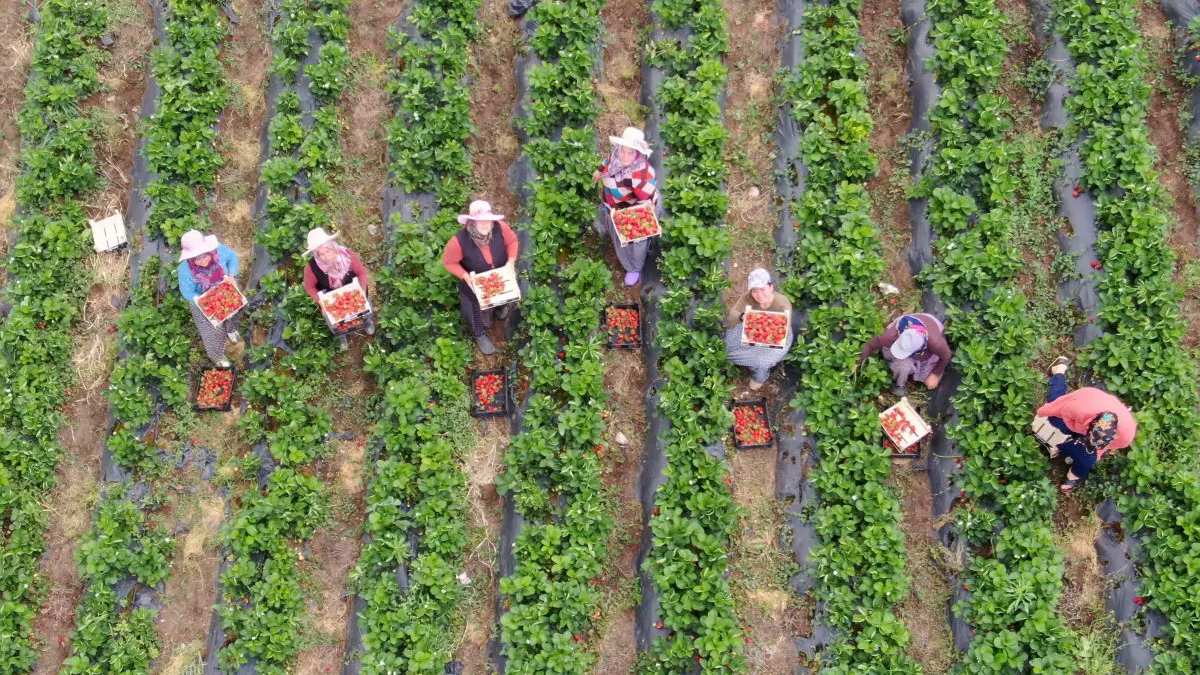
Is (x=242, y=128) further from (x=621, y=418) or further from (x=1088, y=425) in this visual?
(x=1088, y=425)

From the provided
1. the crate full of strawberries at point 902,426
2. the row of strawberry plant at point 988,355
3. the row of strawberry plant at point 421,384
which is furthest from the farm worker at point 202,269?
the row of strawberry plant at point 988,355

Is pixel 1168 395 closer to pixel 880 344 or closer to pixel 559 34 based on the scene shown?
pixel 880 344

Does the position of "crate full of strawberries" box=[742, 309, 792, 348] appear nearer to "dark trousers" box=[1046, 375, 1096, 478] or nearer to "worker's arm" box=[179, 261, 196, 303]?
"dark trousers" box=[1046, 375, 1096, 478]

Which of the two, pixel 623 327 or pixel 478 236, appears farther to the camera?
pixel 623 327

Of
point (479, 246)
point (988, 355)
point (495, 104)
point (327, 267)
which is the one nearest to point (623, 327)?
point (479, 246)

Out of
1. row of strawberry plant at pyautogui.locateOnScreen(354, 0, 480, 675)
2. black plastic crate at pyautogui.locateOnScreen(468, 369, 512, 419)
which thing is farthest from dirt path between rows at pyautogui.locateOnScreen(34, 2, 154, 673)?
black plastic crate at pyautogui.locateOnScreen(468, 369, 512, 419)

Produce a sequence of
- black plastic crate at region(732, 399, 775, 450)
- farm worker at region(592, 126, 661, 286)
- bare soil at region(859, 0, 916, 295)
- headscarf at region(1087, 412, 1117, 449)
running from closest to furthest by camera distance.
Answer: headscarf at region(1087, 412, 1117, 449), farm worker at region(592, 126, 661, 286), black plastic crate at region(732, 399, 775, 450), bare soil at region(859, 0, 916, 295)
